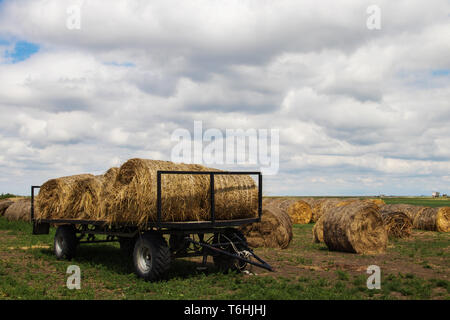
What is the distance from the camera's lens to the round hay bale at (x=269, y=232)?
15578mm

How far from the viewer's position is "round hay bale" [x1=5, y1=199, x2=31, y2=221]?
1091 inches

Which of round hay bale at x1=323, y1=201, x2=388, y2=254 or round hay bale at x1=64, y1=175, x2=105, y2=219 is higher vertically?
round hay bale at x1=64, y1=175, x2=105, y2=219

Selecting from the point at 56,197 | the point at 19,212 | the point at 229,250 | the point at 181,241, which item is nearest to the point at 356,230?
the point at 229,250

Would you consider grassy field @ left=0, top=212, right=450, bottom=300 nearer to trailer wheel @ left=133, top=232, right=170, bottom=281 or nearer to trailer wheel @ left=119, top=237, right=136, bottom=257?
trailer wheel @ left=133, top=232, right=170, bottom=281

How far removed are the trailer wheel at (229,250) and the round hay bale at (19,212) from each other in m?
20.5

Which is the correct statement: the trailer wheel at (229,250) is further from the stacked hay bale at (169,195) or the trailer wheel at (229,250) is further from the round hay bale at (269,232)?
the round hay bale at (269,232)

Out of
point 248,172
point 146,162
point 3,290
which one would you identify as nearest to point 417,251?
point 248,172

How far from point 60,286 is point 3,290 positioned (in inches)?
44.3

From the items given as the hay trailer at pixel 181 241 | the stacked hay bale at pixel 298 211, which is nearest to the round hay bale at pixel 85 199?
the hay trailer at pixel 181 241

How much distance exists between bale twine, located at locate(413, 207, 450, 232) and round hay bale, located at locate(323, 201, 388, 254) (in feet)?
36.7

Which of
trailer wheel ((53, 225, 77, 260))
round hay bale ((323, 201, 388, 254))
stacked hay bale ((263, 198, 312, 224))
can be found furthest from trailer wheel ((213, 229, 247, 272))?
stacked hay bale ((263, 198, 312, 224))

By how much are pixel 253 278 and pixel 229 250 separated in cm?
125

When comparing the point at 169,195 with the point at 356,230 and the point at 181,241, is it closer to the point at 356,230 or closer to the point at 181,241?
the point at 181,241

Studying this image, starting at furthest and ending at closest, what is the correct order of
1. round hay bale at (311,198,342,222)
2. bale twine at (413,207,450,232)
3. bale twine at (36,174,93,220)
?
round hay bale at (311,198,342,222)
bale twine at (413,207,450,232)
bale twine at (36,174,93,220)
